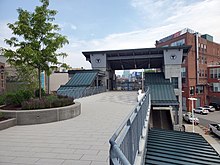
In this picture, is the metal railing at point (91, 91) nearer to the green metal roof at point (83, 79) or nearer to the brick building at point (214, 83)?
the green metal roof at point (83, 79)

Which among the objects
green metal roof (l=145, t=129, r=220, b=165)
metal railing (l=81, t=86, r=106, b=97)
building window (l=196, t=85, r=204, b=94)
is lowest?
green metal roof (l=145, t=129, r=220, b=165)

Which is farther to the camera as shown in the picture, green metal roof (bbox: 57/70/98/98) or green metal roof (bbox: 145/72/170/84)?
green metal roof (bbox: 145/72/170/84)

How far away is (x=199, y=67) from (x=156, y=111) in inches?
1311

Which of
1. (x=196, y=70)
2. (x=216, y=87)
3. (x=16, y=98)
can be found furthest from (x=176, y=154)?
(x=216, y=87)

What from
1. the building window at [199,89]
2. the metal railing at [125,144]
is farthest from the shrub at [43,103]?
the building window at [199,89]

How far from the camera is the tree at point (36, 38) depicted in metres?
9.99

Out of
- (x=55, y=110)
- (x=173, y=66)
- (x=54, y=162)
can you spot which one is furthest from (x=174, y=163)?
(x=173, y=66)

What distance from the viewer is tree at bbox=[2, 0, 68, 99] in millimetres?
9992

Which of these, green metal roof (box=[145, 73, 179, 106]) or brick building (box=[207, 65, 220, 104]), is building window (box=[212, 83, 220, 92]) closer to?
brick building (box=[207, 65, 220, 104])

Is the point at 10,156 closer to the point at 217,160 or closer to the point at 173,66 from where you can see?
the point at 217,160

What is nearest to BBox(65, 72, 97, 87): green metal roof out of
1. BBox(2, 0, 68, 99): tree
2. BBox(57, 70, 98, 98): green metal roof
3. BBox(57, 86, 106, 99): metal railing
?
BBox(57, 70, 98, 98): green metal roof

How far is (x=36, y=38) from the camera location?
1041 cm

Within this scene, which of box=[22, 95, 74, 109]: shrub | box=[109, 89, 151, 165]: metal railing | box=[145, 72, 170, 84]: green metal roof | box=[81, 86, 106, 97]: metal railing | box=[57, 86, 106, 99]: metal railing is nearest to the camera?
box=[109, 89, 151, 165]: metal railing

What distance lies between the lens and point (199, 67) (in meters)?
49.2
